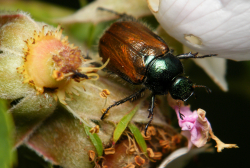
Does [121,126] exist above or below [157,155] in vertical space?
above

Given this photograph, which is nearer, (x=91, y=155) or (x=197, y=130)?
(x=91, y=155)

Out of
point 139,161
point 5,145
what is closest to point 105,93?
point 139,161

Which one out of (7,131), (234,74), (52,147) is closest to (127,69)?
(52,147)

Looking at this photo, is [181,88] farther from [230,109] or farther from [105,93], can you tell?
[230,109]

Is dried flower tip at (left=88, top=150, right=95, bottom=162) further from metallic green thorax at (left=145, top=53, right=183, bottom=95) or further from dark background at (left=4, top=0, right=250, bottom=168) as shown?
dark background at (left=4, top=0, right=250, bottom=168)

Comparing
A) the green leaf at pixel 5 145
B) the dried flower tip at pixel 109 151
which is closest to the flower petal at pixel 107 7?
the dried flower tip at pixel 109 151

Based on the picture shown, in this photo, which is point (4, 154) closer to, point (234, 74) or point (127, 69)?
point (127, 69)

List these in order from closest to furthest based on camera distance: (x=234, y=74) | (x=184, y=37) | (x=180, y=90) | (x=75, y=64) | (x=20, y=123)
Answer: (x=75, y=64), (x=20, y=123), (x=184, y=37), (x=180, y=90), (x=234, y=74)
